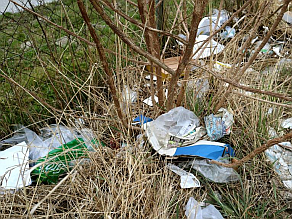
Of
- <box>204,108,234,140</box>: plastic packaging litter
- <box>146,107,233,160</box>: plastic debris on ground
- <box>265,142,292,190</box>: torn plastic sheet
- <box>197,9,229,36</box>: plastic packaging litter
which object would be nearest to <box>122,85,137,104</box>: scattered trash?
<box>146,107,233,160</box>: plastic debris on ground

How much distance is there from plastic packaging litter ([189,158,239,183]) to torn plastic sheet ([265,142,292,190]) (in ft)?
0.76

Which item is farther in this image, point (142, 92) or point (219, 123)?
point (142, 92)

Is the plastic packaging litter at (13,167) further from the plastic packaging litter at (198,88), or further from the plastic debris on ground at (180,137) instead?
the plastic packaging litter at (198,88)

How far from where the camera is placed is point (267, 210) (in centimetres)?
140

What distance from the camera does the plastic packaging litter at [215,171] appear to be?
5.21 ft

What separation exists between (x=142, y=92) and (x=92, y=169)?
0.81 meters

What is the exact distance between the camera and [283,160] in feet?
5.40

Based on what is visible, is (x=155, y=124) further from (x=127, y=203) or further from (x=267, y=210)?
(x=267, y=210)

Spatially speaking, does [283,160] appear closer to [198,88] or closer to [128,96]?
[198,88]

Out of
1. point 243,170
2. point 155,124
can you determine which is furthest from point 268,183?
point 155,124

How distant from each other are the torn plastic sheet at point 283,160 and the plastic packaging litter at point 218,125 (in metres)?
0.27

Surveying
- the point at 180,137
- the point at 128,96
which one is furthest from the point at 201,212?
the point at 128,96

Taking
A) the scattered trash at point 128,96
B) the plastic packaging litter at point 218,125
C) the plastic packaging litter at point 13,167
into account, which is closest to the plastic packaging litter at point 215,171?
the plastic packaging litter at point 218,125

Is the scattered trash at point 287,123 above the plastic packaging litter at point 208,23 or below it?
below
